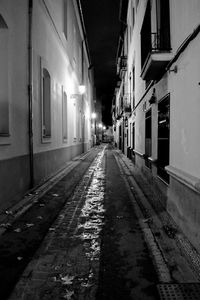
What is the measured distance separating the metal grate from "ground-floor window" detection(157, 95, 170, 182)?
3355 millimetres

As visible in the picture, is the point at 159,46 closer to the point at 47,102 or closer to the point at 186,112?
the point at 186,112

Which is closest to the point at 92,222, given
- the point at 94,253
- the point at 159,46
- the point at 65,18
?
the point at 94,253

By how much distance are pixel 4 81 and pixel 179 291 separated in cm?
518

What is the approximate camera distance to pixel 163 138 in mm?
6566

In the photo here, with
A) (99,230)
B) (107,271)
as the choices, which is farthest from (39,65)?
(107,271)

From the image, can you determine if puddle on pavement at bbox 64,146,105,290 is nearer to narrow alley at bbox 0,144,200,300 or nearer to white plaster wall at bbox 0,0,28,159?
narrow alley at bbox 0,144,200,300

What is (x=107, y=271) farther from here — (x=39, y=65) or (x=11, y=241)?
(x=39, y=65)

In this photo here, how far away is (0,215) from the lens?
5285 mm

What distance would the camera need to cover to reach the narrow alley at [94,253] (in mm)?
2785

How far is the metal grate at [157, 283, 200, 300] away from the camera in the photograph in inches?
104

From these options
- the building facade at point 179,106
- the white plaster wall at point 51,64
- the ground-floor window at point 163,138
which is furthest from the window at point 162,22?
the white plaster wall at point 51,64

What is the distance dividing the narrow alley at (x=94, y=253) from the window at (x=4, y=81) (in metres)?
1.90

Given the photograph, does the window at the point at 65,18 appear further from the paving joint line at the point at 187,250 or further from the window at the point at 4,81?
the paving joint line at the point at 187,250

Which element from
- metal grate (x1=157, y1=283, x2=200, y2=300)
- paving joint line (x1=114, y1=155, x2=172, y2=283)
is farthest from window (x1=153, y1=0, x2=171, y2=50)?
metal grate (x1=157, y1=283, x2=200, y2=300)
